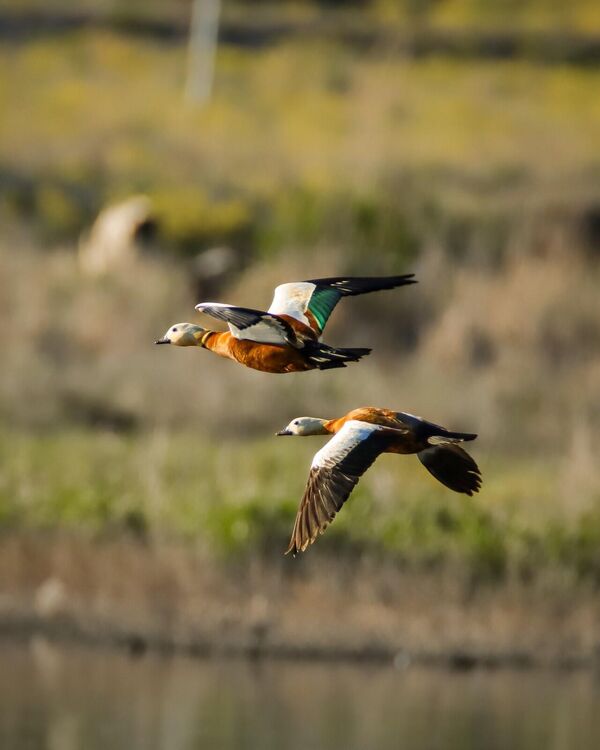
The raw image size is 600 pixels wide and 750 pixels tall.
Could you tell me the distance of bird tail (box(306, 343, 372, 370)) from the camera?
672 centimetres

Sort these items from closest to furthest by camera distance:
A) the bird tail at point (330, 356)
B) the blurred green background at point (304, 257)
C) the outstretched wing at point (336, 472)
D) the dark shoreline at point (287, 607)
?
the bird tail at point (330, 356), the outstretched wing at point (336, 472), the dark shoreline at point (287, 607), the blurred green background at point (304, 257)

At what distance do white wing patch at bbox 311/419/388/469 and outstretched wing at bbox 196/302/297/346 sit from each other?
356 mm

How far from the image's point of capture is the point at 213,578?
2130 centimetres

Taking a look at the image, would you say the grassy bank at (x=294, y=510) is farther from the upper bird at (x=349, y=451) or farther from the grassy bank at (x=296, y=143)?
the upper bird at (x=349, y=451)

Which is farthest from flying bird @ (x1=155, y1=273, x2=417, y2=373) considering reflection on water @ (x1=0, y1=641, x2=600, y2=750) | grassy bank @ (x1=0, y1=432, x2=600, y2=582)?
reflection on water @ (x1=0, y1=641, x2=600, y2=750)

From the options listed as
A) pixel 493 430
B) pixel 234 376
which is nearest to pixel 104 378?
pixel 234 376

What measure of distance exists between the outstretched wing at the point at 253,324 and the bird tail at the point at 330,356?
0.27 feet

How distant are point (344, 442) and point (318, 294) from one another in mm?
906

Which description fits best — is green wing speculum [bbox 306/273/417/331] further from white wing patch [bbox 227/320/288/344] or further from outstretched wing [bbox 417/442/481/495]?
outstretched wing [bbox 417/442/481/495]

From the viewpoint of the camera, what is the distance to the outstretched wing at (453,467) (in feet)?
24.3

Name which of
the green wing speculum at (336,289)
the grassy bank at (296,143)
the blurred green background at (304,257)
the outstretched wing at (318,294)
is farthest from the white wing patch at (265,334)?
the grassy bank at (296,143)

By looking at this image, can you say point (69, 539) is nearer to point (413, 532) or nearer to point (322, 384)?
point (413, 532)

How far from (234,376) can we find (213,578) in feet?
27.6

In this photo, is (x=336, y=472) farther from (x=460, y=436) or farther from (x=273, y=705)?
(x=273, y=705)
